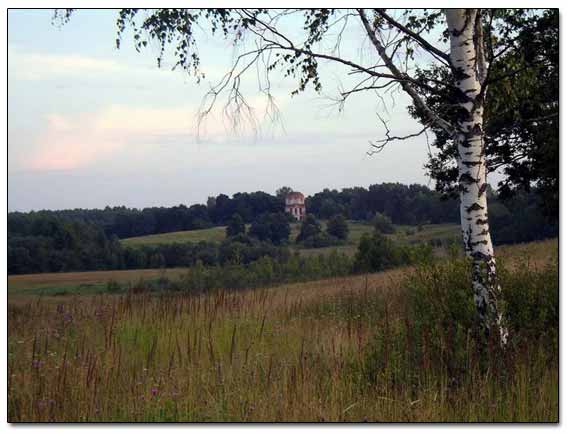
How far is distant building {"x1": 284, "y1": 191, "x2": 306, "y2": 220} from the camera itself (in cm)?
756

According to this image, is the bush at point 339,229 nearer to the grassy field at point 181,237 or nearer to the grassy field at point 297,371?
the grassy field at point 181,237

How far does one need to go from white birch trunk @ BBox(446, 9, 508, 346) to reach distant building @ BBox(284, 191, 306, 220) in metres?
2.22

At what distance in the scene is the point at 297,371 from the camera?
5508 mm

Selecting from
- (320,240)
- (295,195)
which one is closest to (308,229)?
(320,240)

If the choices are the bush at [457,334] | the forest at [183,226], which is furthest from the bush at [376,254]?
the bush at [457,334]

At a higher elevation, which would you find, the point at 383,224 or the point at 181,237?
the point at 383,224

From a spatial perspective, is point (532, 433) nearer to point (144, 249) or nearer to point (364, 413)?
point (364, 413)

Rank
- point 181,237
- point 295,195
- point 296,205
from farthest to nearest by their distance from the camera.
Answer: point 181,237, point 296,205, point 295,195

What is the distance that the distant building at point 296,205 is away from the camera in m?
7.56

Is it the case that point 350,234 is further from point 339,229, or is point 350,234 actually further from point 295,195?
point 295,195

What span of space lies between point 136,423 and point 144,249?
290cm

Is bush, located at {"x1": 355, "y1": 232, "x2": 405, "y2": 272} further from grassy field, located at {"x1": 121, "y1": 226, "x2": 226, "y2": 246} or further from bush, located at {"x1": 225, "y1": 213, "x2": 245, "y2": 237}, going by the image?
grassy field, located at {"x1": 121, "y1": 226, "x2": 226, "y2": 246}

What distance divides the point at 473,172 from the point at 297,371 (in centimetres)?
257

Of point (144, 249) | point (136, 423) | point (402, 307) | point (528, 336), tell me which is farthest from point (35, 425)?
point (528, 336)
